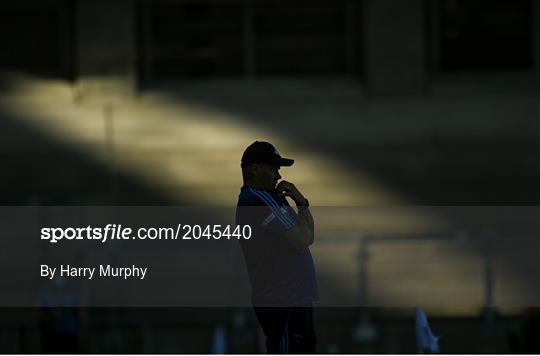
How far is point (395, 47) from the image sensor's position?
51.0 ft

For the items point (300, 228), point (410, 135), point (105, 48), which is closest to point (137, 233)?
point (105, 48)

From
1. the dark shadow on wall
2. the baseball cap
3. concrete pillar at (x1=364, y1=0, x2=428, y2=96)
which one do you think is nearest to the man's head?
the baseball cap

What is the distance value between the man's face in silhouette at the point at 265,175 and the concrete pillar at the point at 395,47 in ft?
27.4

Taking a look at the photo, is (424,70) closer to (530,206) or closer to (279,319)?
(530,206)

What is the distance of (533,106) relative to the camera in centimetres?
1566

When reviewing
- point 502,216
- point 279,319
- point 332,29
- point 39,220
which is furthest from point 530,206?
point 279,319

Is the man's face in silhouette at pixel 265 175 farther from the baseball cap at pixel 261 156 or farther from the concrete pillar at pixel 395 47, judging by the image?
the concrete pillar at pixel 395 47

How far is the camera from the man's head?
24.4 feet

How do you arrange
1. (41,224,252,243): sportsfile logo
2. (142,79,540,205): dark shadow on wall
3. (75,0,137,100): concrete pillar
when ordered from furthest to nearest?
(142,79,540,205): dark shadow on wall
(75,0,137,100): concrete pillar
(41,224,252,243): sportsfile logo

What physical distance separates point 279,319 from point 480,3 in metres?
9.32

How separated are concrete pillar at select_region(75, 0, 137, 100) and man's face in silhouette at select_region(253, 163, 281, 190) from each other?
8.37m

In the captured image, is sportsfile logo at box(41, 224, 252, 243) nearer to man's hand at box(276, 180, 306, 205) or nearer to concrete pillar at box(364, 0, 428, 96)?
concrete pillar at box(364, 0, 428, 96)

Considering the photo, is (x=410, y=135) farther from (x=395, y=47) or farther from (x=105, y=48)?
(x=105, y=48)

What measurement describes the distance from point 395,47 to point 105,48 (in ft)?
12.7
